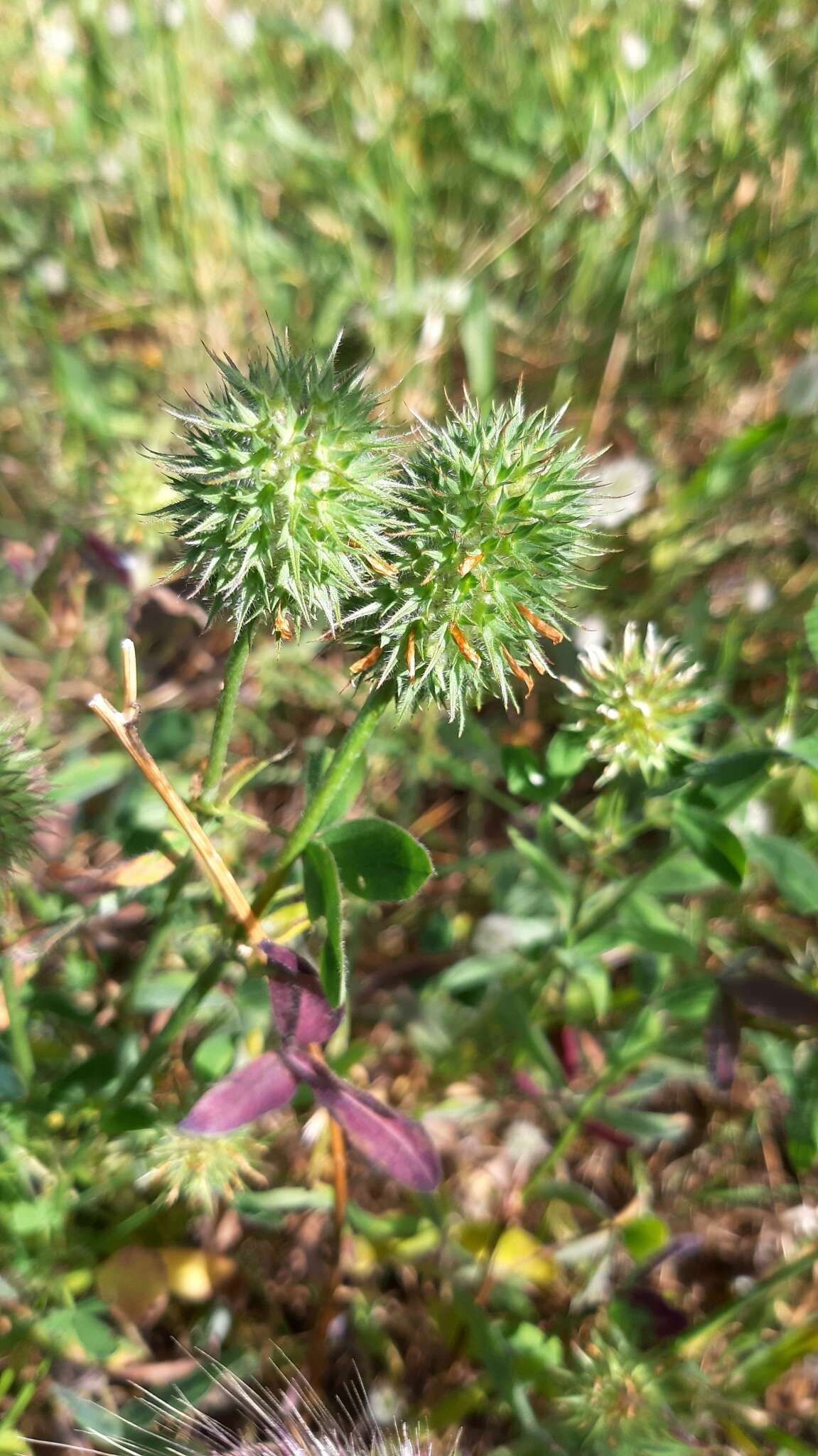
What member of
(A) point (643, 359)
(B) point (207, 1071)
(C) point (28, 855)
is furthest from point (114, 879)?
(A) point (643, 359)

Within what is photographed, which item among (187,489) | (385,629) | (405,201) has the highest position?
(405,201)

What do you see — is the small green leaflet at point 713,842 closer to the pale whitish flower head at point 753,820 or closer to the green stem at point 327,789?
the pale whitish flower head at point 753,820

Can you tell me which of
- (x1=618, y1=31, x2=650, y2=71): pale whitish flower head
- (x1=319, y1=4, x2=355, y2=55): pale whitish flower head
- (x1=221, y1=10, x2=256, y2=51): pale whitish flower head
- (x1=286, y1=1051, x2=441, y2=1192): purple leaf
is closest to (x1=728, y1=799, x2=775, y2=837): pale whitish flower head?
(x1=286, y1=1051, x2=441, y2=1192): purple leaf

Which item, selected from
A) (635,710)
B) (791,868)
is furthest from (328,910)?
(791,868)

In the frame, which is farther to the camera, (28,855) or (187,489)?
(28,855)

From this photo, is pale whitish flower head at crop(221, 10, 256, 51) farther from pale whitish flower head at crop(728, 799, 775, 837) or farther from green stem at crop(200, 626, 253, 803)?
green stem at crop(200, 626, 253, 803)

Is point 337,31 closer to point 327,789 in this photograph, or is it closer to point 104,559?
point 104,559

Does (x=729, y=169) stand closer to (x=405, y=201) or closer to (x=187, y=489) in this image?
(x=405, y=201)
